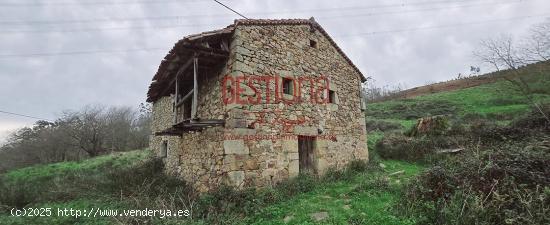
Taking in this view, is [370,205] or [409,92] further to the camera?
[409,92]

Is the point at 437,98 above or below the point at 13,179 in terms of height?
above

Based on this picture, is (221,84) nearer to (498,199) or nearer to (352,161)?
(352,161)

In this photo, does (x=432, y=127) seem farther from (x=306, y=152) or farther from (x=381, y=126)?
(x=306, y=152)

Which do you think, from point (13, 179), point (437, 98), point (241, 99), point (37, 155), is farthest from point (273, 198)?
point (37, 155)

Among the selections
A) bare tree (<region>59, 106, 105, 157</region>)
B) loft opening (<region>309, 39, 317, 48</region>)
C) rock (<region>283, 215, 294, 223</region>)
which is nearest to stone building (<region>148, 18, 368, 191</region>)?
loft opening (<region>309, 39, 317, 48</region>)

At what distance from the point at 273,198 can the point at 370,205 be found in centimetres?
198

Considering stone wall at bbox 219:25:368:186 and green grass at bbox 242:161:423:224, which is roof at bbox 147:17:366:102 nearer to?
stone wall at bbox 219:25:368:186

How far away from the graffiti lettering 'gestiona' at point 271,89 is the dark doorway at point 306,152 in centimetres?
110

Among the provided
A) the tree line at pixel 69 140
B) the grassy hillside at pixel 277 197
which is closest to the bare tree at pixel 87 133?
the tree line at pixel 69 140

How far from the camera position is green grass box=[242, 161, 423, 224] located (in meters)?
5.23

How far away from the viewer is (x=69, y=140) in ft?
83.8

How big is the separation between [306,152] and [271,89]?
2.23 meters

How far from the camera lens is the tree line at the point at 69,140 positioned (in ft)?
83.7

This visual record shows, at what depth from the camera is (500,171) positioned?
5465 mm
